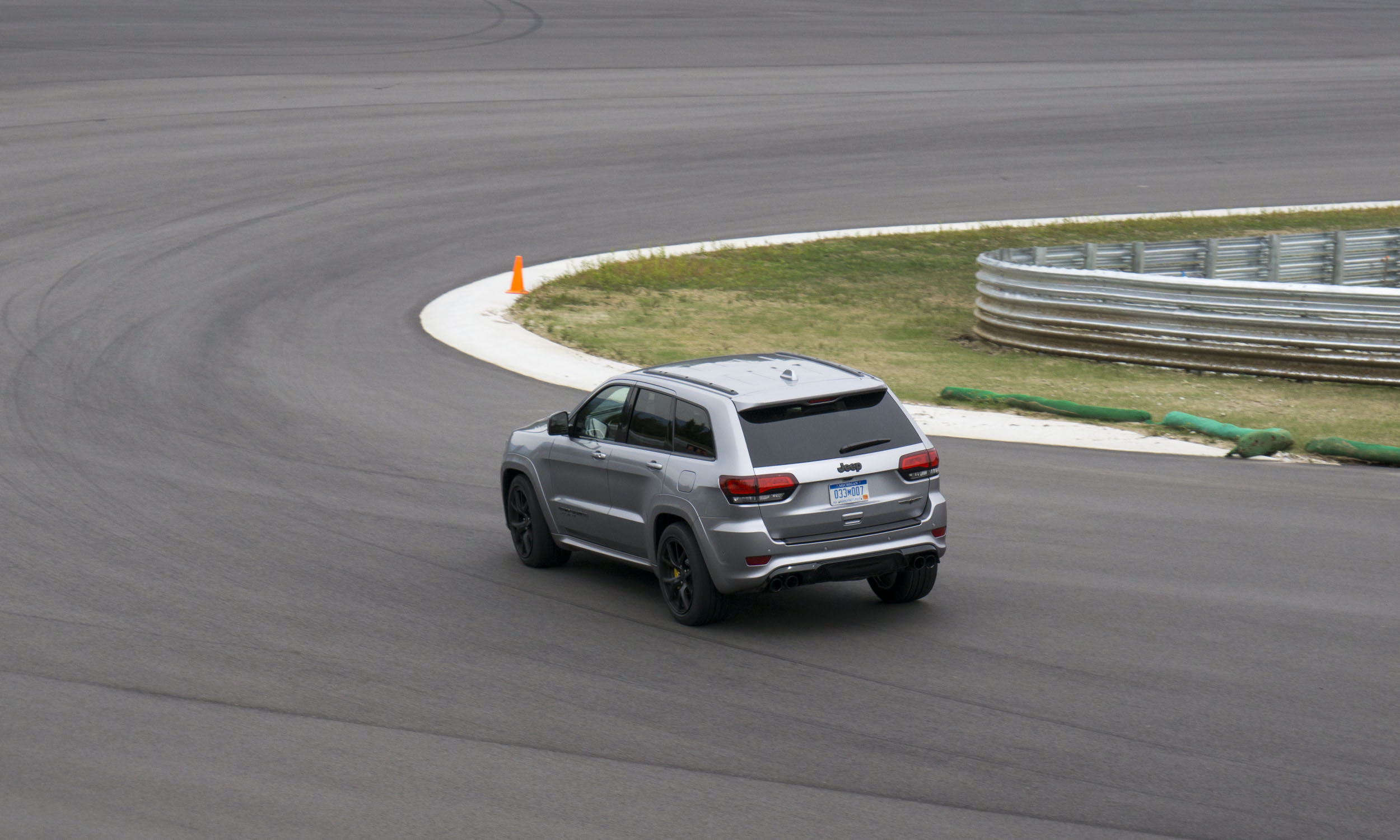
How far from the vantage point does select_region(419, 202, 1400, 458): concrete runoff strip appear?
14766mm

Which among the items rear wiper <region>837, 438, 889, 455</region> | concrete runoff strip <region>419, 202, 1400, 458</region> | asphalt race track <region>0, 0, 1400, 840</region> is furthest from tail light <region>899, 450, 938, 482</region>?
concrete runoff strip <region>419, 202, 1400, 458</region>

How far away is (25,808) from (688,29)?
43316 millimetres

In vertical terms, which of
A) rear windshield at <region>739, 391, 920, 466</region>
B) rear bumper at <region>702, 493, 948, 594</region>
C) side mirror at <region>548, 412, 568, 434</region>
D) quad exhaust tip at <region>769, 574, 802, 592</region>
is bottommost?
quad exhaust tip at <region>769, 574, 802, 592</region>

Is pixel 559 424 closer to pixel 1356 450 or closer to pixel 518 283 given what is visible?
pixel 1356 450

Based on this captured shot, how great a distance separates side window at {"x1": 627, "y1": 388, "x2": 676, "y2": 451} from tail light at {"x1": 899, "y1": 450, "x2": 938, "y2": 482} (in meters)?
1.50

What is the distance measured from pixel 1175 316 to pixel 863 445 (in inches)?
392

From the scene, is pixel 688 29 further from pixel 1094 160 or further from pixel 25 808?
pixel 25 808

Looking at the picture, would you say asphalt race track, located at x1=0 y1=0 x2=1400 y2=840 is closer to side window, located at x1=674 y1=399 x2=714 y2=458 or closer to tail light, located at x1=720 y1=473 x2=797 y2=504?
tail light, located at x1=720 y1=473 x2=797 y2=504

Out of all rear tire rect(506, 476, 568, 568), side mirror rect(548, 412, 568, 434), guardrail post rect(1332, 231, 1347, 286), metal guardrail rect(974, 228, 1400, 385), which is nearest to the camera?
side mirror rect(548, 412, 568, 434)

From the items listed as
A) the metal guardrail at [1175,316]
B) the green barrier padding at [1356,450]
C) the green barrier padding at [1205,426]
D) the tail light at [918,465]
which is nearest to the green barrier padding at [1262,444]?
the green barrier padding at [1356,450]

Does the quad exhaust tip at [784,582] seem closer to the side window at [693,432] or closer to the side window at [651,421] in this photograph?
the side window at [693,432]

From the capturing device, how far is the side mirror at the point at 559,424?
10.5 m

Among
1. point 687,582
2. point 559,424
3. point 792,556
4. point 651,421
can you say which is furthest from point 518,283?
point 792,556

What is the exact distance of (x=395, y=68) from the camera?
1639 inches
